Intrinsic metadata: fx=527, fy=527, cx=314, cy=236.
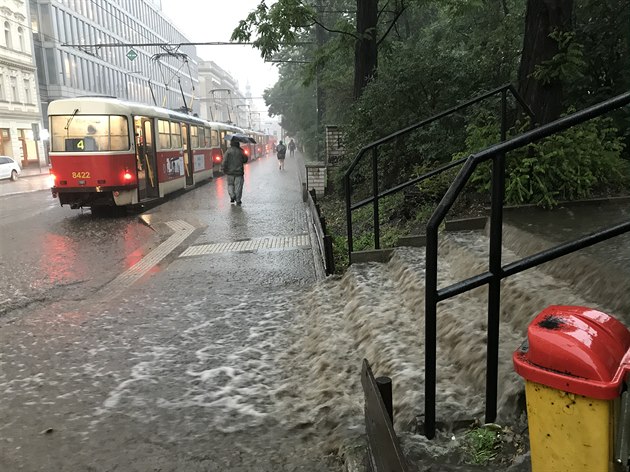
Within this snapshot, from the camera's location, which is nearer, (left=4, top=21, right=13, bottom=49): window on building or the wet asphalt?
the wet asphalt

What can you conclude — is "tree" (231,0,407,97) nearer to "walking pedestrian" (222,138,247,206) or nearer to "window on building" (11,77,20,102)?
"walking pedestrian" (222,138,247,206)

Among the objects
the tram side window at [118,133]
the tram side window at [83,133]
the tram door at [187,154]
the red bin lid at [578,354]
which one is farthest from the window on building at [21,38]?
the red bin lid at [578,354]

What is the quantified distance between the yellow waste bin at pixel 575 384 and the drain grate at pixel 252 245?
7305mm

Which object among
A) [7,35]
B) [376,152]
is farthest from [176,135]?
[7,35]

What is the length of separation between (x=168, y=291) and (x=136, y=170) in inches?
341

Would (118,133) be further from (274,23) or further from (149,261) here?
(149,261)

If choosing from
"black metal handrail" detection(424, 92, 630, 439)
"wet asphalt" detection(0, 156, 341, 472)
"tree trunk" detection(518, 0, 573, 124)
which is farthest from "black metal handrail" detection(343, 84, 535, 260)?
"black metal handrail" detection(424, 92, 630, 439)

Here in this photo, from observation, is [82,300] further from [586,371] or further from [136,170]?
[136,170]

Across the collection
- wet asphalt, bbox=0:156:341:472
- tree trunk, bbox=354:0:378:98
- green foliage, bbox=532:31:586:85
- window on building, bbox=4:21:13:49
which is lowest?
wet asphalt, bbox=0:156:341:472

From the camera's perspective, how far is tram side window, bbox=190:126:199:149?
21638 mm

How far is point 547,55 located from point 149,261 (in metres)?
6.57

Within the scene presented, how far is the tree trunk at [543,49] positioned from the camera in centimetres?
690

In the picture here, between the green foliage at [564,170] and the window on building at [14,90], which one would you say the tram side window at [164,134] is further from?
the window on building at [14,90]

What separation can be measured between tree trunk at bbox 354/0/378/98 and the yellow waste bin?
12.3m
